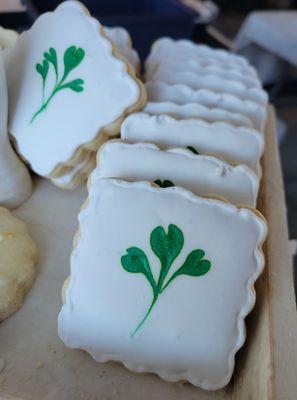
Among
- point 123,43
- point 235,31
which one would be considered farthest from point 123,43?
point 235,31

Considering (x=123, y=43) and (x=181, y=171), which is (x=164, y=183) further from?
(x=123, y=43)

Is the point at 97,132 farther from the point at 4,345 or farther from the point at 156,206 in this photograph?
the point at 4,345

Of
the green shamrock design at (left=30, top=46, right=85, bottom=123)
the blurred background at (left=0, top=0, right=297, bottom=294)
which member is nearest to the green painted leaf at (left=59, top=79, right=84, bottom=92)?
the green shamrock design at (left=30, top=46, right=85, bottom=123)

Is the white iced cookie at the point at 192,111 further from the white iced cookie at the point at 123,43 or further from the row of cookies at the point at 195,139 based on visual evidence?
the white iced cookie at the point at 123,43

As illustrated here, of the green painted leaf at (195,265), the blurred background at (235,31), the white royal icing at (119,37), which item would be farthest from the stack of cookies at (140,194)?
the blurred background at (235,31)

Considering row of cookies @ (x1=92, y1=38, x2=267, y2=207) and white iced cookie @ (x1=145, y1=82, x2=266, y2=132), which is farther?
white iced cookie @ (x1=145, y1=82, x2=266, y2=132)

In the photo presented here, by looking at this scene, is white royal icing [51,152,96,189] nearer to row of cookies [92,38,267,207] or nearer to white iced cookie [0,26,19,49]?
row of cookies [92,38,267,207]
